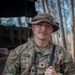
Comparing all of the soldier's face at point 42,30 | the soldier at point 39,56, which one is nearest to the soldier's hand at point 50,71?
the soldier at point 39,56

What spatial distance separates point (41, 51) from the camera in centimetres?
257

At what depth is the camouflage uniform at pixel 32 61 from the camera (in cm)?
253

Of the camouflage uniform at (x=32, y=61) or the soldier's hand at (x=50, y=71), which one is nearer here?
the soldier's hand at (x=50, y=71)

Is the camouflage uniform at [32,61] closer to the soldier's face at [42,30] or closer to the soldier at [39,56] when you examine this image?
the soldier at [39,56]

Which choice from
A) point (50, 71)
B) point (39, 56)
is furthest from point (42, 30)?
point (50, 71)

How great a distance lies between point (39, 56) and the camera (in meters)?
2.56

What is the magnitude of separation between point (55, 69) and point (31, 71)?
0.22m

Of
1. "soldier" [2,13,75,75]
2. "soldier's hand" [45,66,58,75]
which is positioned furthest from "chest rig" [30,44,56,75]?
"soldier's hand" [45,66,58,75]

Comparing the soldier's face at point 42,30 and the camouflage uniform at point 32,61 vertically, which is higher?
the soldier's face at point 42,30

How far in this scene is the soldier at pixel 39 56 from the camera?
2523mm

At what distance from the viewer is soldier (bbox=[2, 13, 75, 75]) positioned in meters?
2.52

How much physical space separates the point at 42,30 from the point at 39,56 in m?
0.25

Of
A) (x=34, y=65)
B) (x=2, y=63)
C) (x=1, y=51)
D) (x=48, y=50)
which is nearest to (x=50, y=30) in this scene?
(x=48, y=50)

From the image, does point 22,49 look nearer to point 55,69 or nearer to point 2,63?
point 55,69
